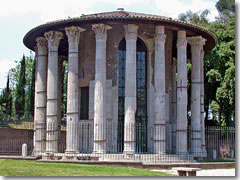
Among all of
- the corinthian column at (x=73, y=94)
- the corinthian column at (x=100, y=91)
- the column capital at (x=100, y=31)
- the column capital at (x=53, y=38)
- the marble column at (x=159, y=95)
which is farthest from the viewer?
the column capital at (x=53, y=38)

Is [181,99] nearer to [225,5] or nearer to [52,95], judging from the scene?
[52,95]

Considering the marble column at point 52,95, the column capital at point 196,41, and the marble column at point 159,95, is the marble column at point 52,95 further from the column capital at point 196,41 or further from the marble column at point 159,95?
the column capital at point 196,41

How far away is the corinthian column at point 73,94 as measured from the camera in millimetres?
22234

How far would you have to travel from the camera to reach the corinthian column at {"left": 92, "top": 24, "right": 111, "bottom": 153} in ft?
70.9

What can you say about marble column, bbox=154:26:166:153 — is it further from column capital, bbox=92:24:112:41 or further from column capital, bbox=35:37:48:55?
column capital, bbox=35:37:48:55

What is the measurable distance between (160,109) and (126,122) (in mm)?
1849

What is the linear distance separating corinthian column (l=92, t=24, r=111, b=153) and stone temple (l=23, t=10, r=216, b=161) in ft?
0.15

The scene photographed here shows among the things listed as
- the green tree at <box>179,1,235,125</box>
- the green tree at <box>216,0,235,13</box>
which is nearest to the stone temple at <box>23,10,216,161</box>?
the green tree at <box>216,0,235,13</box>

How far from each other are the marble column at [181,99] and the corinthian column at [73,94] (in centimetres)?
505

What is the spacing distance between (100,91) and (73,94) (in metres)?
1.49

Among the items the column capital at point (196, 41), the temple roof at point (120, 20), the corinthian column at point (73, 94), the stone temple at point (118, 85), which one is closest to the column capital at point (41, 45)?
the stone temple at point (118, 85)

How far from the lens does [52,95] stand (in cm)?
2331

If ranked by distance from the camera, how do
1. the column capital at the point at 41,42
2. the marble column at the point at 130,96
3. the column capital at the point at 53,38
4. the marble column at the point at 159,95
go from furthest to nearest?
the column capital at the point at 41,42
the column capital at the point at 53,38
the marble column at the point at 159,95
the marble column at the point at 130,96

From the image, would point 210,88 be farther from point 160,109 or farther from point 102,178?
point 102,178
